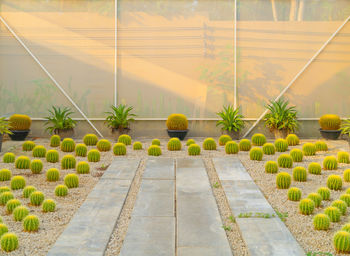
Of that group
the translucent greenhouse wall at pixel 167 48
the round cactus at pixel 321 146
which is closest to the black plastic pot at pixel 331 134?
the translucent greenhouse wall at pixel 167 48

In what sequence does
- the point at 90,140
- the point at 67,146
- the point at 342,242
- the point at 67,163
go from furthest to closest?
the point at 90,140, the point at 67,146, the point at 67,163, the point at 342,242

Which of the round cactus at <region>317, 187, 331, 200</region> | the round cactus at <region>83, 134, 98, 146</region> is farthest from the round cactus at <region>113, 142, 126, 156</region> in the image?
the round cactus at <region>317, 187, 331, 200</region>

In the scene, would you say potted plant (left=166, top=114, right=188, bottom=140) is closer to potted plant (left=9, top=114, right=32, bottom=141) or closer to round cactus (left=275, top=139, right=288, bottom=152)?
round cactus (left=275, top=139, right=288, bottom=152)

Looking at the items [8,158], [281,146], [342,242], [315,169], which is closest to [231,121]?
[281,146]

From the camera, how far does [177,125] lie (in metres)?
10.2

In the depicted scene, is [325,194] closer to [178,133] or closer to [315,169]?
[315,169]

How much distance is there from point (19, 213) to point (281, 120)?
6481 millimetres

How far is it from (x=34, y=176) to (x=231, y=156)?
3392mm

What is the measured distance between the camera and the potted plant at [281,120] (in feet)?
33.0

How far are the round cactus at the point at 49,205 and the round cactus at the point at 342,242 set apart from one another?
294 centimetres

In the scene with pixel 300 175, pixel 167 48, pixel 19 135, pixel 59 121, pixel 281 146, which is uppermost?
pixel 167 48

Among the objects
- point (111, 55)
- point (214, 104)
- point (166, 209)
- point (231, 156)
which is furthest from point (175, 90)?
point (166, 209)

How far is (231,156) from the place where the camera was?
27.8ft

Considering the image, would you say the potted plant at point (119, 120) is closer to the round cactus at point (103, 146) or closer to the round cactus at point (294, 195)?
the round cactus at point (103, 146)
